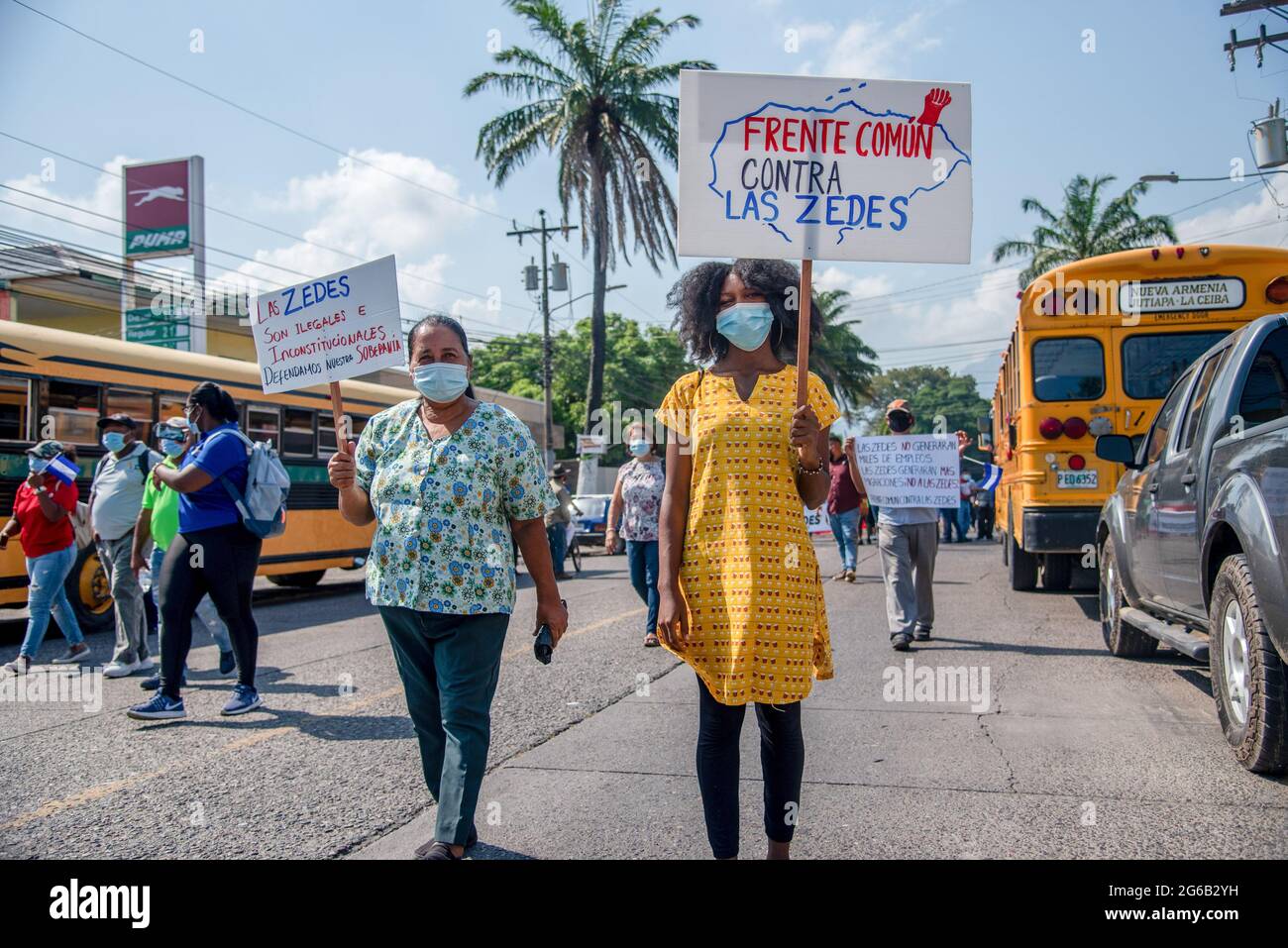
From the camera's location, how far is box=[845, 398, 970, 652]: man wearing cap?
8.13 m

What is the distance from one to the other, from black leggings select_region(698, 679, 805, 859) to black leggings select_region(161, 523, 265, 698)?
12.2ft

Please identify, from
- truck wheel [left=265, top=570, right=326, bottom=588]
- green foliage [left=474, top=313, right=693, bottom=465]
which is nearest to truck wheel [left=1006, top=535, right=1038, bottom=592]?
truck wheel [left=265, top=570, right=326, bottom=588]

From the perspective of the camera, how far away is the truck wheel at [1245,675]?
13.8 feet

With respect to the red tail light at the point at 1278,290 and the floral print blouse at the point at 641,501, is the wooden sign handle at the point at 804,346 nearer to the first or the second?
the floral print blouse at the point at 641,501

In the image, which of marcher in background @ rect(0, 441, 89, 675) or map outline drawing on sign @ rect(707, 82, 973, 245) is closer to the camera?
map outline drawing on sign @ rect(707, 82, 973, 245)

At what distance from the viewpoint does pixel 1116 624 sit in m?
7.58

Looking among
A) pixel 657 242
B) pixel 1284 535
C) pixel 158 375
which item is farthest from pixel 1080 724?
pixel 657 242

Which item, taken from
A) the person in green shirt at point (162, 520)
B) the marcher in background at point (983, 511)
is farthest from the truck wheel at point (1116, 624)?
the marcher in background at point (983, 511)

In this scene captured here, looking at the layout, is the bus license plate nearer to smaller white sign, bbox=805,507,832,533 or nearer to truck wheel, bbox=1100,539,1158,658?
truck wheel, bbox=1100,539,1158,658

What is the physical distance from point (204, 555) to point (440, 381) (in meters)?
2.92

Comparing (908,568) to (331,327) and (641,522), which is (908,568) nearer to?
(641,522)

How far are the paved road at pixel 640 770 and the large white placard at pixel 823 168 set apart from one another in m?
2.09
